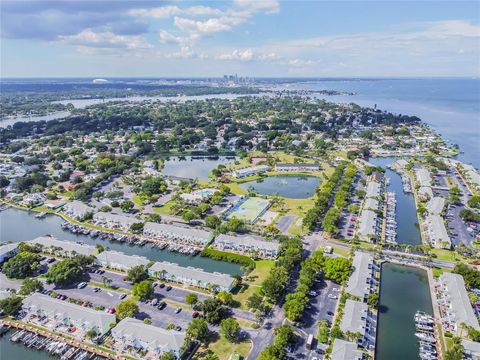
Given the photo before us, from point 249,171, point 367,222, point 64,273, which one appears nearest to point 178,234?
point 64,273

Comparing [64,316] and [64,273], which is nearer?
[64,316]

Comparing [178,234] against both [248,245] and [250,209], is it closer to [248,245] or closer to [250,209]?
[248,245]

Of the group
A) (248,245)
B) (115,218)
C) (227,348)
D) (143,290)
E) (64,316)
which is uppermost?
(115,218)

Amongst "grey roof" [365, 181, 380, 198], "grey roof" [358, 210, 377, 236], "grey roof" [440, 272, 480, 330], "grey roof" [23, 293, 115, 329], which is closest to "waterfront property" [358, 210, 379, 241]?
"grey roof" [358, 210, 377, 236]

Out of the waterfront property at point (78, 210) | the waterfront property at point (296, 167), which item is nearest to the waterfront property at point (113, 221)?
the waterfront property at point (78, 210)

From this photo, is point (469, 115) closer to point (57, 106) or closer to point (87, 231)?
point (87, 231)

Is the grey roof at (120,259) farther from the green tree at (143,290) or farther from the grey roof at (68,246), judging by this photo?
the green tree at (143,290)
